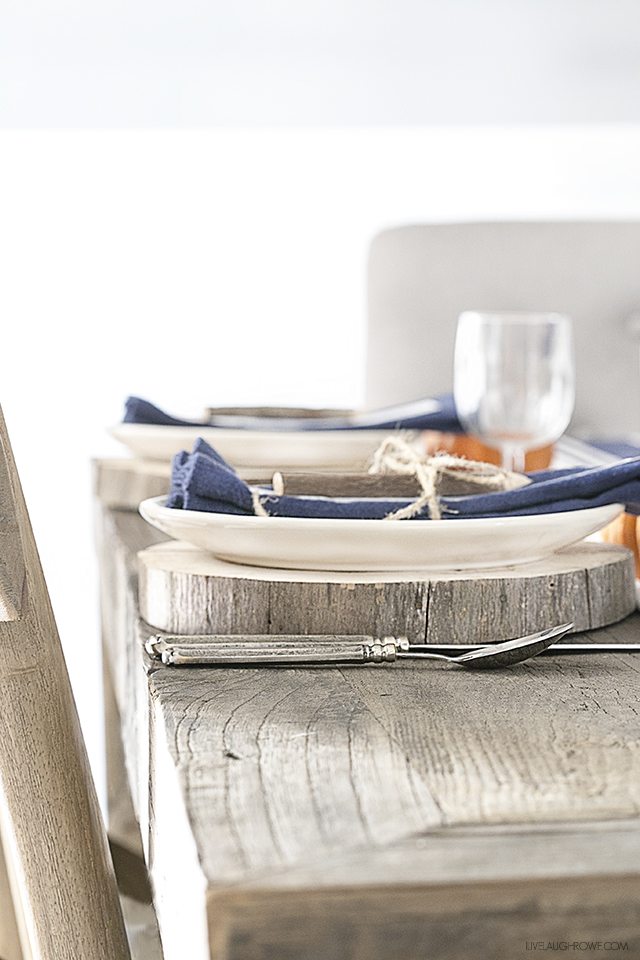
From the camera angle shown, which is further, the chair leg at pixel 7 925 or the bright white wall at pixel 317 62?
the bright white wall at pixel 317 62

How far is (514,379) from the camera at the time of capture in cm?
126

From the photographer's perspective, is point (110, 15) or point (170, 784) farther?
point (110, 15)

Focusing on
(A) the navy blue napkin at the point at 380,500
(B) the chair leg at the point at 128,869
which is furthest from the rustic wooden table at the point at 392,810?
(B) the chair leg at the point at 128,869

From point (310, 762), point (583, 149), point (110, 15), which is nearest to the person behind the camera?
point (310, 762)

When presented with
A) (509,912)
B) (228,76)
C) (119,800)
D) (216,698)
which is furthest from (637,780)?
(228,76)

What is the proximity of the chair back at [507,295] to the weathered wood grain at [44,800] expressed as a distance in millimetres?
1802

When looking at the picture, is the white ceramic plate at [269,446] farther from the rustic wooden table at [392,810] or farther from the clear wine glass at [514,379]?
the rustic wooden table at [392,810]

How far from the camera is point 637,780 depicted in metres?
0.49

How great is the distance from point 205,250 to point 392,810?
105 inches

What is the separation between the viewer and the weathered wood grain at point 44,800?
2.06 ft

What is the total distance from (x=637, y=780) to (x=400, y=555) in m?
0.29

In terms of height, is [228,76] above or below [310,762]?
above

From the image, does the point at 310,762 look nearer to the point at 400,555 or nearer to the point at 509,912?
the point at 509,912

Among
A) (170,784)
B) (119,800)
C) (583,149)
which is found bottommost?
(119,800)
